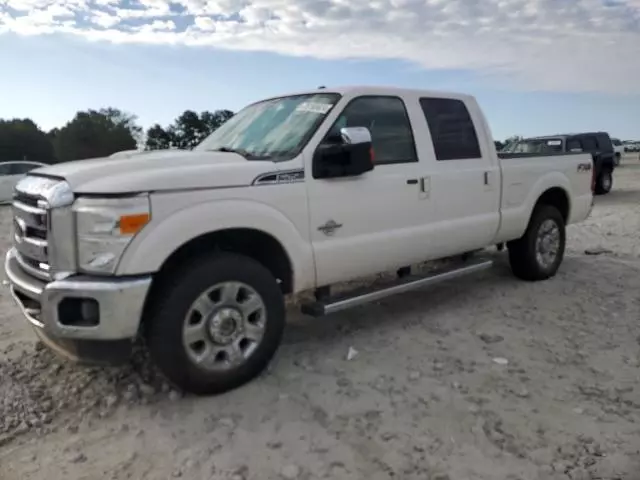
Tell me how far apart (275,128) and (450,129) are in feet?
5.86

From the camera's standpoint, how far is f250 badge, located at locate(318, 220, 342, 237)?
4.21m

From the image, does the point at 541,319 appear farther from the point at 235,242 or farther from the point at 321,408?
the point at 235,242

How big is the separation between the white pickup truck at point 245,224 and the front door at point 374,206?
1cm

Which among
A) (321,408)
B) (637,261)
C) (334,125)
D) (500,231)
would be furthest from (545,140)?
(321,408)

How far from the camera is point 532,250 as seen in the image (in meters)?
6.28

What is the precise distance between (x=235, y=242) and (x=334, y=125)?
1178 mm

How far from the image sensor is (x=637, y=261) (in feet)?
24.5

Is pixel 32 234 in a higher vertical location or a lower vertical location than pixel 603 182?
higher

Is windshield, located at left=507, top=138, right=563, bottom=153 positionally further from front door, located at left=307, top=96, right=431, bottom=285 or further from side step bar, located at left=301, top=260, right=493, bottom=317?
front door, located at left=307, top=96, right=431, bottom=285

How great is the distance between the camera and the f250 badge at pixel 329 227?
4211 millimetres

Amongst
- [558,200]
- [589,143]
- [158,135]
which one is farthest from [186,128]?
[558,200]

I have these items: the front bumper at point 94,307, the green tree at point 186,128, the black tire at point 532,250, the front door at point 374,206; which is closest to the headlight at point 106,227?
the front bumper at point 94,307

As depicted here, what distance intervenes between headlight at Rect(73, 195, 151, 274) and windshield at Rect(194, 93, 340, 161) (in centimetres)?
110

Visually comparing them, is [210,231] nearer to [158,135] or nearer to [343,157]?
[343,157]
